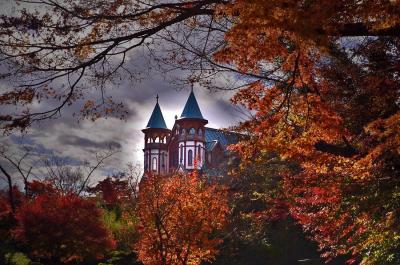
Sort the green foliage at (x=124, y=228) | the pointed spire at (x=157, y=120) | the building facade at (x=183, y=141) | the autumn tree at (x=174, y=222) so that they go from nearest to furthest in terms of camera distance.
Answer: the autumn tree at (x=174, y=222)
the green foliage at (x=124, y=228)
the building facade at (x=183, y=141)
the pointed spire at (x=157, y=120)

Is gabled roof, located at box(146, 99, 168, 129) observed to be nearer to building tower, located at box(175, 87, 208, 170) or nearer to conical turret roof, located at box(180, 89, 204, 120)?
building tower, located at box(175, 87, 208, 170)

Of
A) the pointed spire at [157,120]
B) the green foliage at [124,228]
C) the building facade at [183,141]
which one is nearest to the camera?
the green foliage at [124,228]

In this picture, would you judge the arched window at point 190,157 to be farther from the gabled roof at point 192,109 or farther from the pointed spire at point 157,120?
the pointed spire at point 157,120

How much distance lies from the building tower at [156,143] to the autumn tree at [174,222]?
60.2 metres

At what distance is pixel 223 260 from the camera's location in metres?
22.7

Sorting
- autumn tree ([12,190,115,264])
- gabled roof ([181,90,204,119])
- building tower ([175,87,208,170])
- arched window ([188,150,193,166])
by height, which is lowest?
autumn tree ([12,190,115,264])

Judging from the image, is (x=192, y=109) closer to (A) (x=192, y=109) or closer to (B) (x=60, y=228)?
(A) (x=192, y=109)

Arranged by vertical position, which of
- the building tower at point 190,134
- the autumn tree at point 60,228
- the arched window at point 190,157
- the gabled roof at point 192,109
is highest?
the gabled roof at point 192,109

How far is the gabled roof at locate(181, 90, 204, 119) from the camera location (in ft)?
239

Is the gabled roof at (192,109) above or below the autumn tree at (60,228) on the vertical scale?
above

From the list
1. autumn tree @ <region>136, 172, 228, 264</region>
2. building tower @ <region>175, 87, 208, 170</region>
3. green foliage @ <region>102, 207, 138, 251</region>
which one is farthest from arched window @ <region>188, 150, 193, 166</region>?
autumn tree @ <region>136, 172, 228, 264</region>

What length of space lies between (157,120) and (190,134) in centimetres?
857

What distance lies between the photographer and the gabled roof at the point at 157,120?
79562 millimetres

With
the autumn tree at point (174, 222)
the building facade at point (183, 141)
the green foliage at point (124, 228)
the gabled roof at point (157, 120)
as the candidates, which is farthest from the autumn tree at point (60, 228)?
the gabled roof at point (157, 120)
